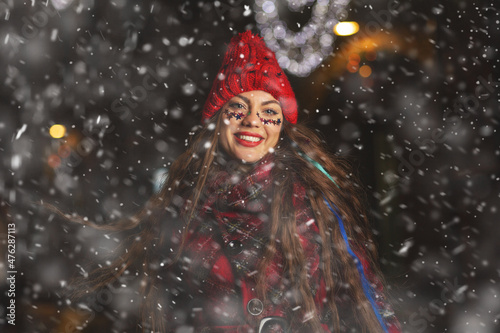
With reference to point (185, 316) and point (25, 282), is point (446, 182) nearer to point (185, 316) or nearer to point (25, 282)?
point (185, 316)

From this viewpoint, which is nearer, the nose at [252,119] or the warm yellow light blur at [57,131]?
the nose at [252,119]

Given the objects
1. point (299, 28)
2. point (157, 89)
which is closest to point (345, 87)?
point (299, 28)

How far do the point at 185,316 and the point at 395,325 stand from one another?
440 millimetres

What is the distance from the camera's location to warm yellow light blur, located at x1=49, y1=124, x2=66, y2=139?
0.97 m

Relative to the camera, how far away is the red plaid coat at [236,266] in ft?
2.62

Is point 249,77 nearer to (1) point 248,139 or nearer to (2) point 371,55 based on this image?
(1) point 248,139

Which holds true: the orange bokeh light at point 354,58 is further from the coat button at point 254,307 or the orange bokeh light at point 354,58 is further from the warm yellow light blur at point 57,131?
the warm yellow light blur at point 57,131

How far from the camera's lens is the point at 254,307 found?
792 mm

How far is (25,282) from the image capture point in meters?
0.92

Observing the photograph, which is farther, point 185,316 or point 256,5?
point 256,5

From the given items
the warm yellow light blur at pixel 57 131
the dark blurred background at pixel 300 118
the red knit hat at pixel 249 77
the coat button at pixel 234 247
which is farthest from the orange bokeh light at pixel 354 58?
the warm yellow light blur at pixel 57 131

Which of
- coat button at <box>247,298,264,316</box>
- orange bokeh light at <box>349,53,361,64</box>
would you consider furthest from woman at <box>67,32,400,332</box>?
orange bokeh light at <box>349,53,361,64</box>

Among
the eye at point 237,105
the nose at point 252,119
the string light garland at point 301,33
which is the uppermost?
the string light garland at point 301,33

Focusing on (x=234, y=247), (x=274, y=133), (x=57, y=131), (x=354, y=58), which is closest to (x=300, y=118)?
(x=274, y=133)
